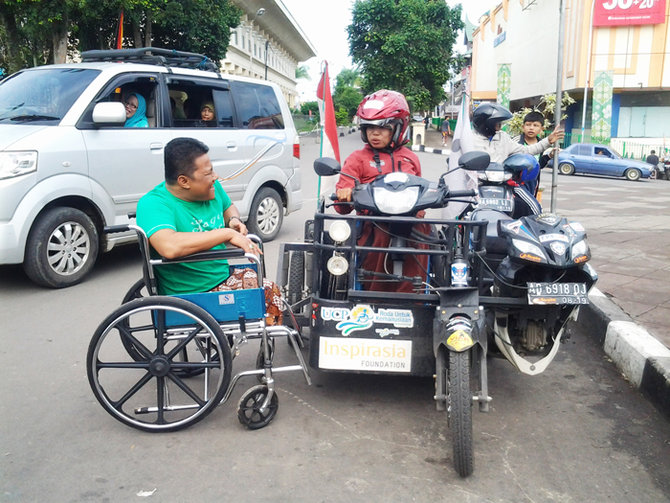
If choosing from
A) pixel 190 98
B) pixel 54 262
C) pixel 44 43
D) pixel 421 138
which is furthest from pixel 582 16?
pixel 54 262

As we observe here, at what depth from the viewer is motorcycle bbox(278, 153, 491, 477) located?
3223 mm

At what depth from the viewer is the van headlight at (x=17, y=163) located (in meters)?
5.49

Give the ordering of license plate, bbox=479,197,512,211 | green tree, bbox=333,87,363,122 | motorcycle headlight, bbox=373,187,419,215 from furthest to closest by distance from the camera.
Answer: green tree, bbox=333,87,363,122, license plate, bbox=479,197,512,211, motorcycle headlight, bbox=373,187,419,215

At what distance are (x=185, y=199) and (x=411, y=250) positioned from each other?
129 cm

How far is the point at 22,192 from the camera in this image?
5.57 meters

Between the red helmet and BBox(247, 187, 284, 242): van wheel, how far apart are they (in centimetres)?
420

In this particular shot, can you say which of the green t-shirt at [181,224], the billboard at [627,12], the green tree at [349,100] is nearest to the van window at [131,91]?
the green t-shirt at [181,224]

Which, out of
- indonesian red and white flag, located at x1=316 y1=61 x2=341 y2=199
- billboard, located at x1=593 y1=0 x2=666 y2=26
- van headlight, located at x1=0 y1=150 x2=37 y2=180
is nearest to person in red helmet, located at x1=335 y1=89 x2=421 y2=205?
indonesian red and white flag, located at x1=316 y1=61 x2=341 y2=199

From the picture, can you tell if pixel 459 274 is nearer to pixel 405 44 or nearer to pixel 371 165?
pixel 371 165

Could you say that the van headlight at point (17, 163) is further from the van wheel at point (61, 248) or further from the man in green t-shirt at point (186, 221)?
the man in green t-shirt at point (186, 221)

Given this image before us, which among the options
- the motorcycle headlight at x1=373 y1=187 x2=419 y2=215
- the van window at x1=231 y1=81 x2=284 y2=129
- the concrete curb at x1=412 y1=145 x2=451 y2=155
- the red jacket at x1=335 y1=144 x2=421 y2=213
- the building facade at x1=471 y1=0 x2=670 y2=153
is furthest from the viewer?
the concrete curb at x1=412 y1=145 x2=451 y2=155

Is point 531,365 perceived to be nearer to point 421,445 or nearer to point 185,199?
point 421,445

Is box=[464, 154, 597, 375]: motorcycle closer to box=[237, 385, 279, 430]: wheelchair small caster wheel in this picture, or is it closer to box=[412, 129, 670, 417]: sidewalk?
box=[412, 129, 670, 417]: sidewalk

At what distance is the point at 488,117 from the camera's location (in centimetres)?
533
